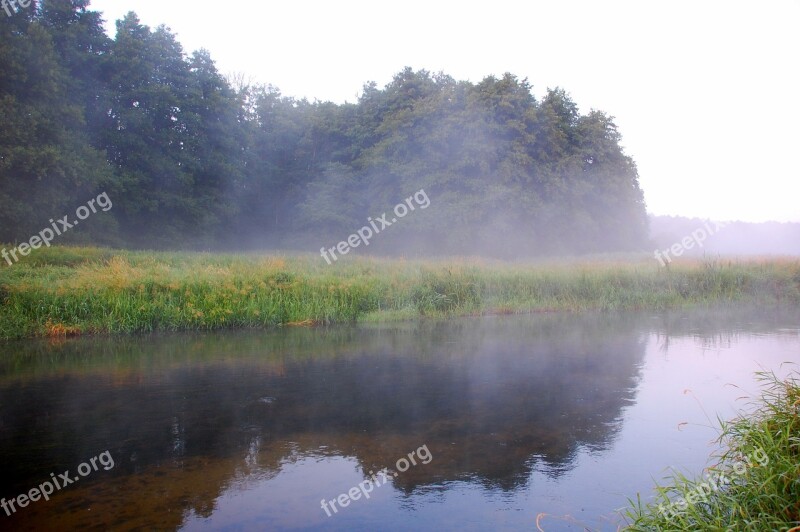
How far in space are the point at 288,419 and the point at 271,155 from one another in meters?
39.5

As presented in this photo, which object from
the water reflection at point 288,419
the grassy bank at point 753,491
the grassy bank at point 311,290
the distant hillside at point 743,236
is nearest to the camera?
the grassy bank at point 753,491

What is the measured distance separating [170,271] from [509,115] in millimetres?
25422

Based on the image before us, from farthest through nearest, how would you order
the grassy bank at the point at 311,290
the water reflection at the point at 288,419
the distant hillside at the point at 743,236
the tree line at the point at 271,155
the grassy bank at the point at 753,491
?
the distant hillside at the point at 743,236 → the tree line at the point at 271,155 → the grassy bank at the point at 311,290 → the water reflection at the point at 288,419 → the grassy bank at the point at 753,491

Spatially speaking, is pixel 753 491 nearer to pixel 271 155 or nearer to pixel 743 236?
pixel 271 155

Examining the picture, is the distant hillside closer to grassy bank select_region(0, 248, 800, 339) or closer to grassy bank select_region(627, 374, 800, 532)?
grassy bank select_region(0, 248, 800, 339)

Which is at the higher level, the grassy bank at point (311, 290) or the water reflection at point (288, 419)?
the grassy bank at point (311, 290)

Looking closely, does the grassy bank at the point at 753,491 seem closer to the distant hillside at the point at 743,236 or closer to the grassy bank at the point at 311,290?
the grassy bank at the point at 311,290

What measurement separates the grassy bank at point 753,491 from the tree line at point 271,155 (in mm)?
27264

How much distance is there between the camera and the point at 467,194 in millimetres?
34719

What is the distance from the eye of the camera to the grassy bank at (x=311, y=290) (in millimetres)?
13242

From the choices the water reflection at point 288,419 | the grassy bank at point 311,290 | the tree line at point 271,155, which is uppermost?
the tree line at point 271,155

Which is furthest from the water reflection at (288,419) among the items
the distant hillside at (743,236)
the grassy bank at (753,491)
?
the distant hillside at (743,236)

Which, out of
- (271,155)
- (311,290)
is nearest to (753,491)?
(311,290)

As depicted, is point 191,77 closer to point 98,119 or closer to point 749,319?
point 98,119
